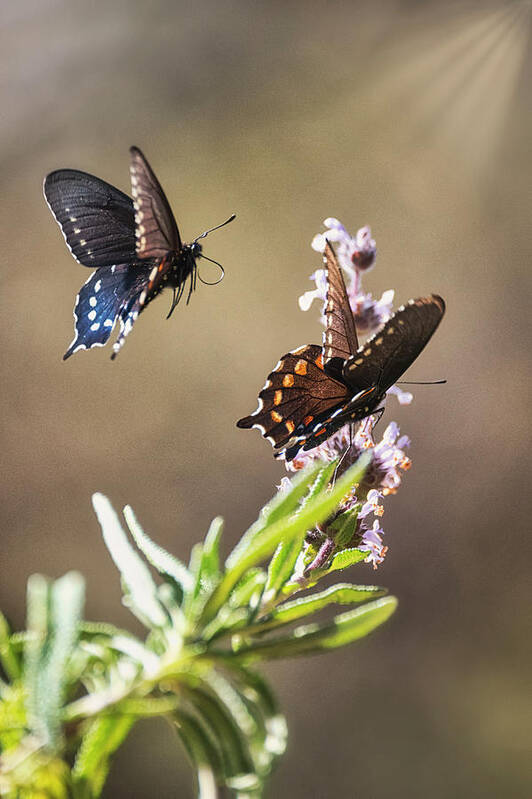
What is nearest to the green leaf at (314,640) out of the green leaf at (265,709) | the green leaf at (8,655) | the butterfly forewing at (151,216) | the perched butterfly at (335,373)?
the green leaf at (265,709)

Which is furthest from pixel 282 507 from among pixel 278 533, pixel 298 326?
pixel 298 326

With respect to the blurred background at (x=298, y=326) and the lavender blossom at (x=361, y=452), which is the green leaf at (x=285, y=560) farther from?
the blurred background at (x=298, y=326)

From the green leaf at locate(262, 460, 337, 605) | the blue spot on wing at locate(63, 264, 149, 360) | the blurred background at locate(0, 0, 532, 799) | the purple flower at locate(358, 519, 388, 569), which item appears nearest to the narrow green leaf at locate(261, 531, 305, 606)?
the green leaf at locate(262, 460, 337, 605)

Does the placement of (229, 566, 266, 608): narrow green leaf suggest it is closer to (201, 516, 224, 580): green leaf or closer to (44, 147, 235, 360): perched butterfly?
(201, 516, 224, 580): green leaf

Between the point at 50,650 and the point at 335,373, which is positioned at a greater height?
the point at 335,373

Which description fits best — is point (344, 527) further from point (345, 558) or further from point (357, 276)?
point (357, 276)
